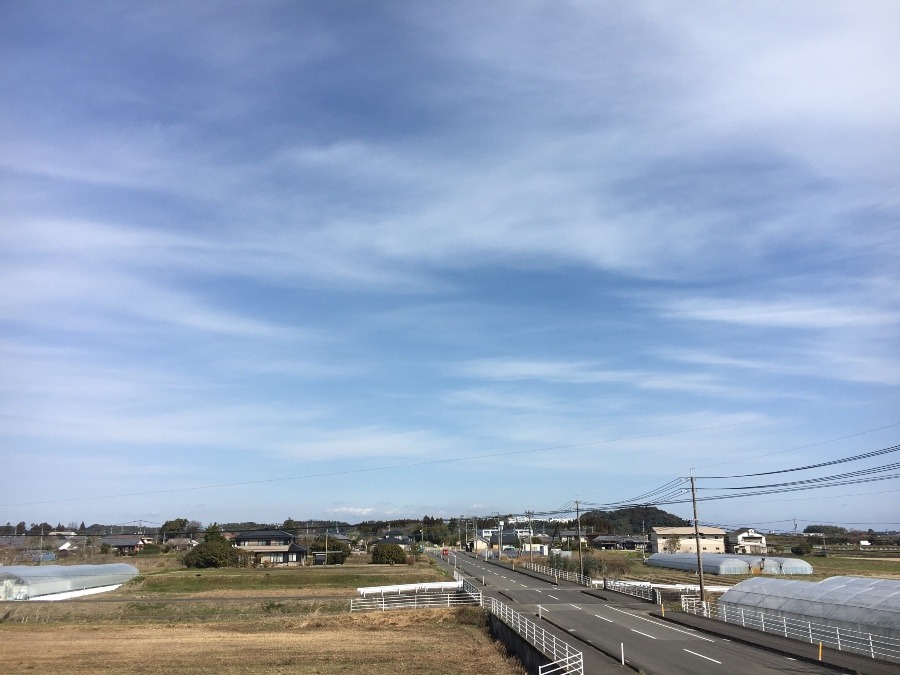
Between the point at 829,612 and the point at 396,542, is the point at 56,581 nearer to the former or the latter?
the point at 829,612

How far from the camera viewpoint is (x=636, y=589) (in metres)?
52.8

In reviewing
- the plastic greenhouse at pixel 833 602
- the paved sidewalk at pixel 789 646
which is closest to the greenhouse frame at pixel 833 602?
the plastic greenhouse at pixel 833 602

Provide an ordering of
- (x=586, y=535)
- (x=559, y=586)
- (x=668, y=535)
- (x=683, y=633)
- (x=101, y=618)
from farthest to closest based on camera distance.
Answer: (x=586, y=535) → (x=668, y=535) → (x=559, y=586) → (x=101, y=618) → (x=683, y=633)

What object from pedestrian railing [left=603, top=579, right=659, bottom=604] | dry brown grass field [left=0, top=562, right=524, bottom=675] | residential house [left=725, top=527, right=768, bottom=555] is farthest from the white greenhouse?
residential house [left=725, top=527, right=768, bottom=555]

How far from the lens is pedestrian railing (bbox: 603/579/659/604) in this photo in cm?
4822

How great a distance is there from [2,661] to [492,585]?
4108 centimetres

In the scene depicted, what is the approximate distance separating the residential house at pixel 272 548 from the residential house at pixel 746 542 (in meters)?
83.0

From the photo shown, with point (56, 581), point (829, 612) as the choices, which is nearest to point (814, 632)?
point (829, 612)

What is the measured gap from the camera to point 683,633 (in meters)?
32.9

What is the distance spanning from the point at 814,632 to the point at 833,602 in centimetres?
159

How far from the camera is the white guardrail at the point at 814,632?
25016mm

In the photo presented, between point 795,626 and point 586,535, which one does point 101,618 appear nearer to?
point 795,626

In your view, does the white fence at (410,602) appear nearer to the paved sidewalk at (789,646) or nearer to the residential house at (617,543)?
the paved sidewalk at (789,646)

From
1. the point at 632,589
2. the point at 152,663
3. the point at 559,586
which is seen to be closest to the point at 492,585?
the point at 559,586
